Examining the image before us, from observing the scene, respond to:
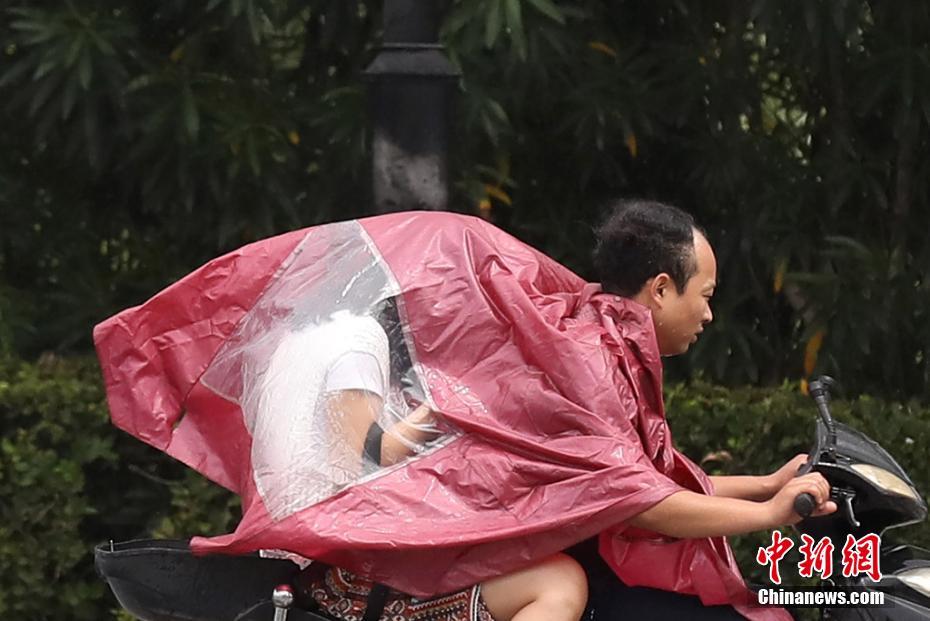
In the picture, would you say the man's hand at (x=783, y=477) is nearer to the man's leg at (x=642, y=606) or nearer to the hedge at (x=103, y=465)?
the man's leg at (x=642, y=606)

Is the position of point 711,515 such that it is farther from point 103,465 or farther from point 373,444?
point 103,465

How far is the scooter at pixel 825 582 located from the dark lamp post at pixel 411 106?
56.9 inches

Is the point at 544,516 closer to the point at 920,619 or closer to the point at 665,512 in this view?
the point at 665,512

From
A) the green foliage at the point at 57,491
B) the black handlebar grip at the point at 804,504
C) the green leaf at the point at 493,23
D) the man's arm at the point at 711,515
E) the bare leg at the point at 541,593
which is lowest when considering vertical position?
the green foliage at the point at 57,491

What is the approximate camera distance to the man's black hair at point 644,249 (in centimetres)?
315

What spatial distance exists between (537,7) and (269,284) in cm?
206

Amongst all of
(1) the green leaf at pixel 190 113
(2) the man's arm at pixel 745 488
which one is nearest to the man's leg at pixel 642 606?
(2) the man's arm at pixel 745 488

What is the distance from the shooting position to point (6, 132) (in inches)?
224

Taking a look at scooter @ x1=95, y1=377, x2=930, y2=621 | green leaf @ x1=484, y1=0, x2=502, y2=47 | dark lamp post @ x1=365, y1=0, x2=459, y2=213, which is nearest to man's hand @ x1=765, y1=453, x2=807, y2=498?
scooter @ x1=95, y1=377, x2=930, y2=621

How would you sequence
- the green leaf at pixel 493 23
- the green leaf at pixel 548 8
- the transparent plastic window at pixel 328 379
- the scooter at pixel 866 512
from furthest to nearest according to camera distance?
1. the green leaf at pixel 548 8
2. the green leaf at pixel 493 23
3. the transparent plastic window at pixel 328 379
4. the scooter at pixel 866 512

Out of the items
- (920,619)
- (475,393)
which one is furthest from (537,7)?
(920,619)

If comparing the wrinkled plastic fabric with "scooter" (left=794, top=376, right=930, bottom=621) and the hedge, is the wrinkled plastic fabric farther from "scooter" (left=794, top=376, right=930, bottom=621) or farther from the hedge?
the hedge

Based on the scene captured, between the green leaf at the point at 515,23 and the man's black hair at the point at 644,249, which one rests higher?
the green leaf at the point at 515,23

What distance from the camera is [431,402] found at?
9.91 ft
